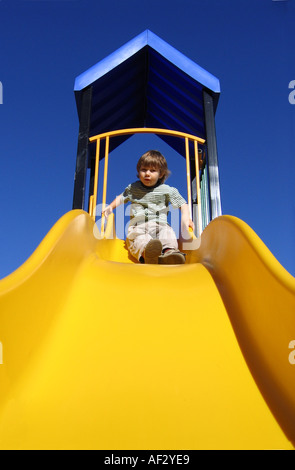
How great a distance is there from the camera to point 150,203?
2.72 meters

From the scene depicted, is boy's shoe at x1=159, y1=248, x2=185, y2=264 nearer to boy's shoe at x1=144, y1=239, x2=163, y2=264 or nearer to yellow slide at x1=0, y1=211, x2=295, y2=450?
boy's shoe at x1=144, y1=239, x2=163, y2=264

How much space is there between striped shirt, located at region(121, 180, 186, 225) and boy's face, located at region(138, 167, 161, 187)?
0.15 ft

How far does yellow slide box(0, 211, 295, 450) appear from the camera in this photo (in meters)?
0.75

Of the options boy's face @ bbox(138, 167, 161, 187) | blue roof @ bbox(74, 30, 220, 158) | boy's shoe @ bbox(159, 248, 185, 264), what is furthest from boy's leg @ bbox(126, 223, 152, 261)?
blue roof @ bbox(74, 30, 220, 158)

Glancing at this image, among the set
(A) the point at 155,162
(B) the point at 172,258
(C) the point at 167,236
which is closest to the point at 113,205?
(A) the point at 155,162

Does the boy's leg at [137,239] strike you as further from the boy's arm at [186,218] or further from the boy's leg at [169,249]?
the boy's arm at [186,218]

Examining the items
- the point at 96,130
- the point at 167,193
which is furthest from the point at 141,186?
the point at 96,130

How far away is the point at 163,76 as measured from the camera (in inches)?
140

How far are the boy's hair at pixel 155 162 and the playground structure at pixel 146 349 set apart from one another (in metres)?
1.27

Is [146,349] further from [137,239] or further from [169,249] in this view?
[137,239]

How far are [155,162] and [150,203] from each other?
33 cm

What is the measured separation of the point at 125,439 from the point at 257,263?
657 millimetres

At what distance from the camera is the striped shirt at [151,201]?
268cm

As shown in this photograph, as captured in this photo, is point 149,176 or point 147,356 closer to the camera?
point 147,356
